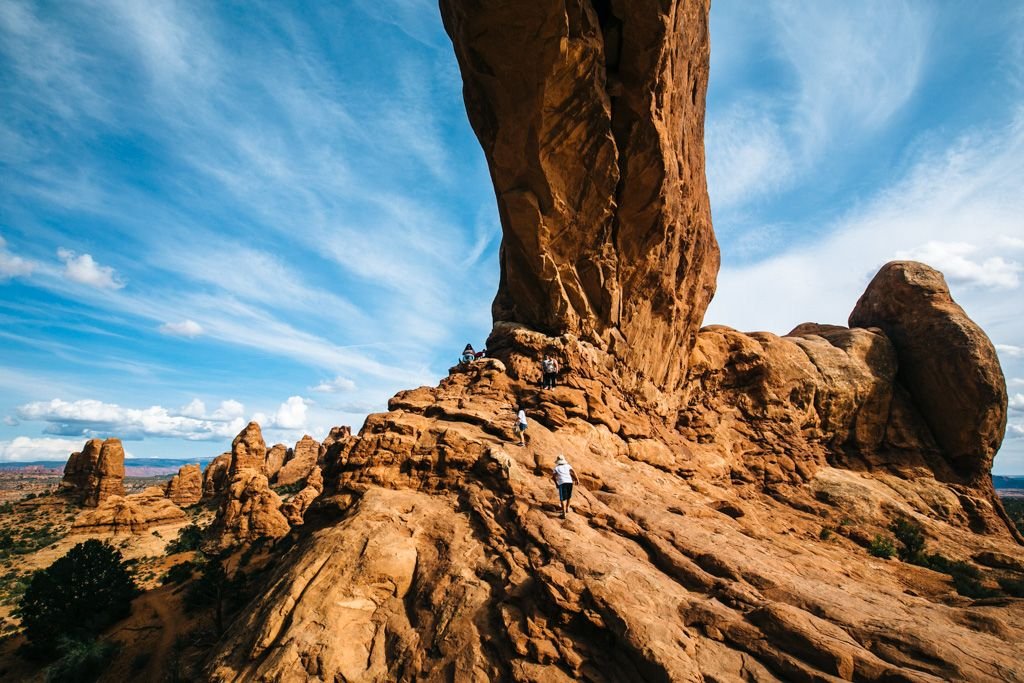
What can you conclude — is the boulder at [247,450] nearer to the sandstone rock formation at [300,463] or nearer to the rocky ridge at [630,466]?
the sandstone rock formation at [300,463]

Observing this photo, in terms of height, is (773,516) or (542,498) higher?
(542,498)

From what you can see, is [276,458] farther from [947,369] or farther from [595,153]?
[947,369]

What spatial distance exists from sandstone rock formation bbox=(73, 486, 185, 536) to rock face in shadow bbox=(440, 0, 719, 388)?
1711 inches

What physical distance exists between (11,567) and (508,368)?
47.9 meters

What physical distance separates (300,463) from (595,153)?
213 ft

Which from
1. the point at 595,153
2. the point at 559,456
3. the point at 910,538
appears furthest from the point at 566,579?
the point at 910,538

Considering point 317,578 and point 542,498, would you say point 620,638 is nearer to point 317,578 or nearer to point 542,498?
point 542,498

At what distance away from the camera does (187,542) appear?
39438mm

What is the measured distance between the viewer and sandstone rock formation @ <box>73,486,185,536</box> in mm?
41875

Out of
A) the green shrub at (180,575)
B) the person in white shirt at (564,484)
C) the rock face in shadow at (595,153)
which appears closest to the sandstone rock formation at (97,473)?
the green shrub at (180,575)

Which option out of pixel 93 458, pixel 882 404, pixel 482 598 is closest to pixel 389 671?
pixel 482 598

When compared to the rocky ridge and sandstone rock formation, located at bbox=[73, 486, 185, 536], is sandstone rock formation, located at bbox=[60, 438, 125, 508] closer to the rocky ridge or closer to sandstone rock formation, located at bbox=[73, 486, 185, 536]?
sandstone rock formation, located at bbox=[73, 486, 185, 536]

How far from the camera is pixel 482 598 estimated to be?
966 centimetres

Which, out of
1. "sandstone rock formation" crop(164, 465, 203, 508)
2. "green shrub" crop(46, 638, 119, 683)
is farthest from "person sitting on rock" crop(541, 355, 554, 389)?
"sandstone rock formation" crop(164, 465, 203, 508)
